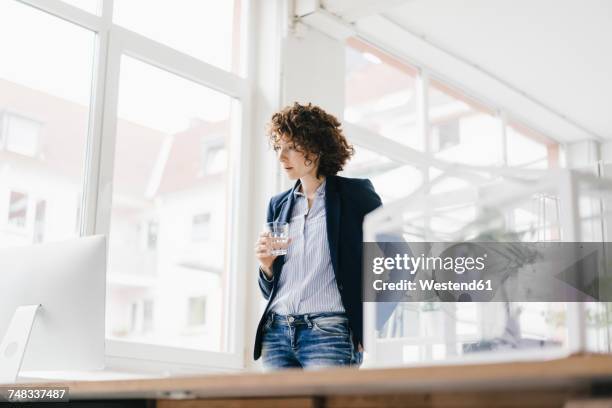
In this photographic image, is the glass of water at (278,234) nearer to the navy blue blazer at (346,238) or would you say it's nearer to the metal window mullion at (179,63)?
the navy blue blazer at (346,238)

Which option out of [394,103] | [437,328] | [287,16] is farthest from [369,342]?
[394,103]

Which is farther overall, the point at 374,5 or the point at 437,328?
the point at 374,5

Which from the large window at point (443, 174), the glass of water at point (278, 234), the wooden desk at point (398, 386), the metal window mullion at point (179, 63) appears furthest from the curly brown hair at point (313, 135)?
the wooden desk at point (398, 386)

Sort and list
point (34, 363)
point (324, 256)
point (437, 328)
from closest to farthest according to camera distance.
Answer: point (437, 328)
point (34, 363)
point (324, 256)

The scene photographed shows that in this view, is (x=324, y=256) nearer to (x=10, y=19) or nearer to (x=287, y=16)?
(x=10, y=19)

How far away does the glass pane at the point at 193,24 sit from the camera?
3426 mm

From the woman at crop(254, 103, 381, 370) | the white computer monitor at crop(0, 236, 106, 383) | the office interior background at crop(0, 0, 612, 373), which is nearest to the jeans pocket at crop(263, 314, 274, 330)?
the woman at crop(254, 103, 381, 370)

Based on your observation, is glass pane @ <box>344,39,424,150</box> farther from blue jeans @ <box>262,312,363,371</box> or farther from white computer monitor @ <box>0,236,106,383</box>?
white computer monitor @ <box>0,236,106,383</box>

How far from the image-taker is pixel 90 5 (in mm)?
3230

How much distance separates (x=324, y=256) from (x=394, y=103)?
8.98 feet

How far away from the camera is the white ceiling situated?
14.3 feet

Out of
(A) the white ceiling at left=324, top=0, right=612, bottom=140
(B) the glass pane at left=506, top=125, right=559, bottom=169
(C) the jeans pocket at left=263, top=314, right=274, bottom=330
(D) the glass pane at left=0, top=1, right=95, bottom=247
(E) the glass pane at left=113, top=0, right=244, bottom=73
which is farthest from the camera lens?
(B) the glass pane at left=506, top=125, right=559, bottom=169

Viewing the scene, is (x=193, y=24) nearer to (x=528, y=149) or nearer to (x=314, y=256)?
(x=314, y=256)

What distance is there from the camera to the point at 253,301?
3631 mm
